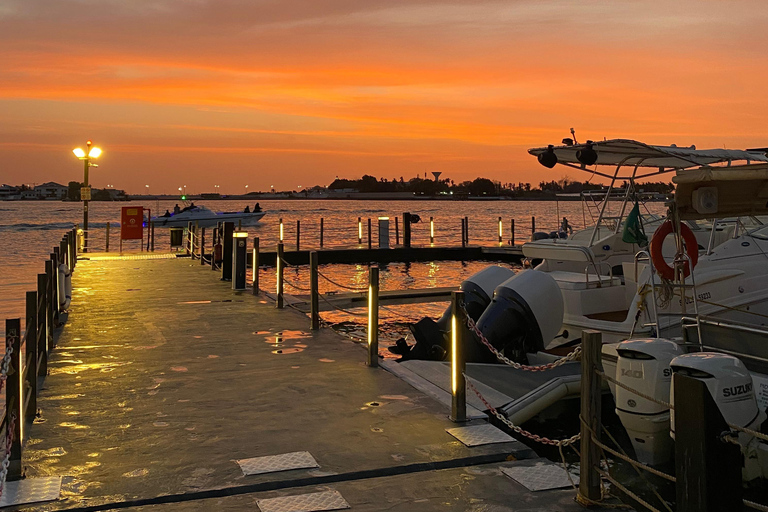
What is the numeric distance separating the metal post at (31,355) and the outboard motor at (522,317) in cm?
599

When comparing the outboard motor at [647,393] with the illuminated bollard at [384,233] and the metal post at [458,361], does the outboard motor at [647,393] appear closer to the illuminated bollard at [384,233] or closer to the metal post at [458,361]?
the metal post at [458,361]

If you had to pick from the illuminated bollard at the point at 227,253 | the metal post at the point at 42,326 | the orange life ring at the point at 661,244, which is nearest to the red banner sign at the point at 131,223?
the illuminated bollard at the point at 227,253

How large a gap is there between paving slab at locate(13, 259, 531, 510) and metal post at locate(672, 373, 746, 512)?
2092 millimetres

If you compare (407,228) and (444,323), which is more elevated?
(407,228)

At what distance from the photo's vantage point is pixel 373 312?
339 inches

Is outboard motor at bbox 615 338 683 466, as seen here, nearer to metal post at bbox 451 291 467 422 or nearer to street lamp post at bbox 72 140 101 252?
metal post at bbox 451 291 467 422

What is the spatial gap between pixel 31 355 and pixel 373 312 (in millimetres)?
3615

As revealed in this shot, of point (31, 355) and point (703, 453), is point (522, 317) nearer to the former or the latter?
point (31, 355)

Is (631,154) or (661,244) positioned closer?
(661,244)

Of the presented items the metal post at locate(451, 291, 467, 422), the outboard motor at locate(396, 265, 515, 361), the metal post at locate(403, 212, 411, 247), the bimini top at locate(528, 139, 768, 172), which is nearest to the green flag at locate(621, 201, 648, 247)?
the bimini top at locate(528, 139, 768, 172)

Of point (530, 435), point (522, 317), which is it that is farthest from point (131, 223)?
point (530, 435)

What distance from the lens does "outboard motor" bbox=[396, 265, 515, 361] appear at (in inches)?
437

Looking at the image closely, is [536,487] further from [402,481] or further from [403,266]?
[403,266]

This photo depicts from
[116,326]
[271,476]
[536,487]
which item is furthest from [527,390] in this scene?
Result: [116,326]
